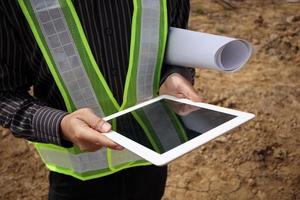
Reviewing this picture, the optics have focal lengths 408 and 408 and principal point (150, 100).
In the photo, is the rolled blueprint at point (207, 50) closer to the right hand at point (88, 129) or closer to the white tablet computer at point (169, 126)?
the white tablet computer at point (169, 126)

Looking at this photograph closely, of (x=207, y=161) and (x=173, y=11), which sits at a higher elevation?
(x=173, y=11)

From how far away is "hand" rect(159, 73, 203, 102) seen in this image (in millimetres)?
1061

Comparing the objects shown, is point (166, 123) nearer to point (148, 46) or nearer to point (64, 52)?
point (148, 46)

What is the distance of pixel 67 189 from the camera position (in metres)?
1.22

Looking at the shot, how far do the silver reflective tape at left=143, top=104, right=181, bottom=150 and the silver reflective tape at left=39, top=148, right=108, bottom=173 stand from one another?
0.18 m

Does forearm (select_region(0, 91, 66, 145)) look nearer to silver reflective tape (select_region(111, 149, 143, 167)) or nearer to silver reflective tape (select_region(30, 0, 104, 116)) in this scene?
silver reflective tape (select_region(30, 0, 104, 116))

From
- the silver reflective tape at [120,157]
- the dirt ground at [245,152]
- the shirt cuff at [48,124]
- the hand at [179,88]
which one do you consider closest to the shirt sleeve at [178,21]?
the hand at [179,88]

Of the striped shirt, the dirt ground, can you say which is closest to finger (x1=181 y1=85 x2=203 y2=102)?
the striped shirt

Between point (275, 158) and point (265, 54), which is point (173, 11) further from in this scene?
point (265, 54)

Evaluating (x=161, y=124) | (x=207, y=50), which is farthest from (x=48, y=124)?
(x=207, y=50)

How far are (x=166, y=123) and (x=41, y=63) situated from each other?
13.3 inches

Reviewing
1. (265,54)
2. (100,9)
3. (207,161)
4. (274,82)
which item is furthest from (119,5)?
(265,54)

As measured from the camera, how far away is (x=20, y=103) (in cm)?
98

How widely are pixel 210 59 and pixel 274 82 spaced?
6.36 feet
